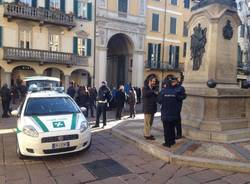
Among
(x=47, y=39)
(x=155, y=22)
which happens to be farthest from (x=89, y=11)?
(x=155, y=22)

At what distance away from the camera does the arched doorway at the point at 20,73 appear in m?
24.3

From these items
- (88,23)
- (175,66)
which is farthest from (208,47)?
(175,66)

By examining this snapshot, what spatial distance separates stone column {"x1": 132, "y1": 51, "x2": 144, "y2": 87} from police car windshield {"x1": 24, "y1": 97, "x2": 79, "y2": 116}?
22.6m

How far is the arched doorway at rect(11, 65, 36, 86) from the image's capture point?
24.3 metres

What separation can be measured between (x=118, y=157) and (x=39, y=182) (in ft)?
7.16

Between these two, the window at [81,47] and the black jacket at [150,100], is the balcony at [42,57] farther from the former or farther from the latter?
the black jacket at [150,100]

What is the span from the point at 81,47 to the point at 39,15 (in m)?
4.82

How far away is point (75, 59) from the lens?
2569cm

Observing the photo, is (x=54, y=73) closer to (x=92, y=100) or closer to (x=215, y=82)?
(x=92, y=100)

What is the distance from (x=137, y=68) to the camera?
99.9 ft

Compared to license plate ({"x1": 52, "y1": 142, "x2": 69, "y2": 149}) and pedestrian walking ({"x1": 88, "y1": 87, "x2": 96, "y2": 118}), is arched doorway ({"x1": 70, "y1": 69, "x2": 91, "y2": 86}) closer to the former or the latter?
pedestrian walking ({"x1": 88, "y1": 87, "x2": 96, "y2": 118})

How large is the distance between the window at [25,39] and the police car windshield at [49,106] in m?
17.4

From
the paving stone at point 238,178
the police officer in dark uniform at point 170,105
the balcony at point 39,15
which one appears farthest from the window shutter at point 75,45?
the paving stone at point 238,178

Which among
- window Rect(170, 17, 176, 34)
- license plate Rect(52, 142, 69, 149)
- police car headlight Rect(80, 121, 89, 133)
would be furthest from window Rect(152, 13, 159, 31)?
license plate Rect(52, 142, 69, 149)
